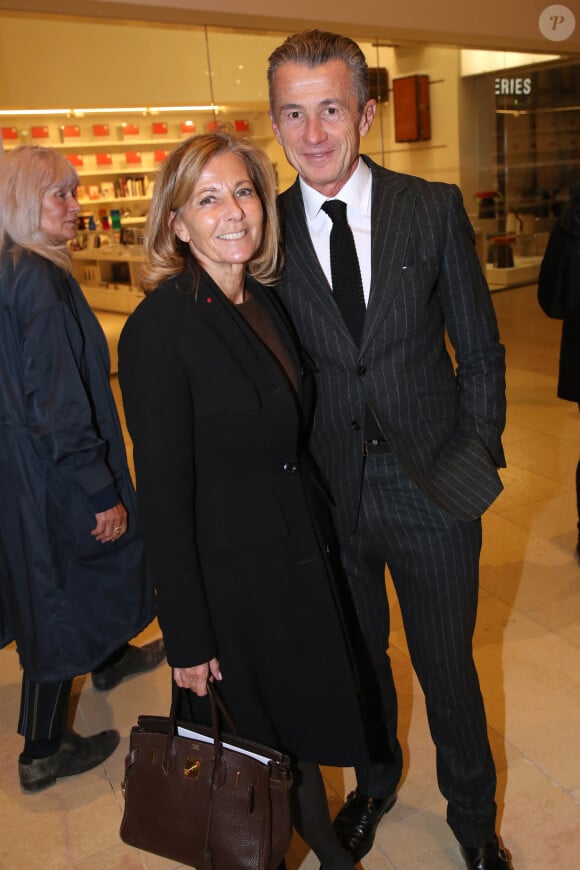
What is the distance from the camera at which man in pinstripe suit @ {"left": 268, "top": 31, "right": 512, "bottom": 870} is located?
5.53ft

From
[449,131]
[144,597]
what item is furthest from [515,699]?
[449,131]

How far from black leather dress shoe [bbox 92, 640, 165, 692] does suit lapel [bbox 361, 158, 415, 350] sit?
1.79 metres

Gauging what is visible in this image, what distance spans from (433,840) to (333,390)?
1.28m

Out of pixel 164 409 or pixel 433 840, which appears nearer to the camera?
pixel 164 409

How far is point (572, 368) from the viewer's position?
3.36 metres

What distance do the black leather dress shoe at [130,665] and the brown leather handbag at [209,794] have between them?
4.76ft

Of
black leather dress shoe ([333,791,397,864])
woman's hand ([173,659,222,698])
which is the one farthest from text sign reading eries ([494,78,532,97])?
woman's hand ([173,659,222,698])

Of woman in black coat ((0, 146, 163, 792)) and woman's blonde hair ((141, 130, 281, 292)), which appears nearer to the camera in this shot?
woman's blonde hair ((141, 130, 281, 292))

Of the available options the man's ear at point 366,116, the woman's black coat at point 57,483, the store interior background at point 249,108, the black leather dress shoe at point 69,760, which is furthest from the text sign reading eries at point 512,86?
the black leather dress shoe at point 69,760

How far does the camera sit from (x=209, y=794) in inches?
58.6

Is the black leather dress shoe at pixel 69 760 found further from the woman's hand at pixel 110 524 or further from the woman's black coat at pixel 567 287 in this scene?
the woman's black coat at pixel 567 287

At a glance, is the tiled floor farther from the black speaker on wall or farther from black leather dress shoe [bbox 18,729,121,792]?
the black speaker on wall

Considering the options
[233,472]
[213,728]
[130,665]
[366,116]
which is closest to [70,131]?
[130,665]

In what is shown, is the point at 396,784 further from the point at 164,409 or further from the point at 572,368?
the point at 572,368
